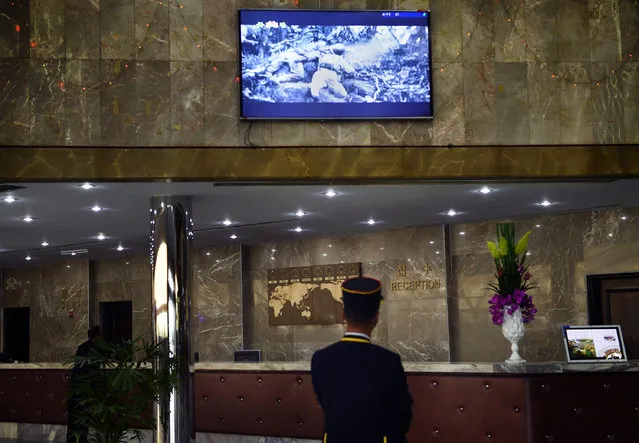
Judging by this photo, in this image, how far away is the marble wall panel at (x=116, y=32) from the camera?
10.2 metres

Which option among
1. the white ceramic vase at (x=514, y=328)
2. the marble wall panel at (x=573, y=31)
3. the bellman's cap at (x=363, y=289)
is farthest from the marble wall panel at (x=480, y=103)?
the bellman's cap at (x=363, y=289)

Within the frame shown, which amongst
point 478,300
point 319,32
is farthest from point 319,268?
point 319,32

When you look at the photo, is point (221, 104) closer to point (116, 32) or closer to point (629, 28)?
point (116, 32)

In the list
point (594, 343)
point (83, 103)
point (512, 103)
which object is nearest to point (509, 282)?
point (594, 343)

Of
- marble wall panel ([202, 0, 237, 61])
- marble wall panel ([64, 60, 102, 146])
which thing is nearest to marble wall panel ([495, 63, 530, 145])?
marble wall panel ([202, 0, 237, 61])

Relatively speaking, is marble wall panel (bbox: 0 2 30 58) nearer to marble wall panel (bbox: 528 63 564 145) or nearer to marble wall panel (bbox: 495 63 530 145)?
marble wall panel (bbox: 495 63 530 145)

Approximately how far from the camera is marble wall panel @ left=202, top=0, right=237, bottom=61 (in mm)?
10250

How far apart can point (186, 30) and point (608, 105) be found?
4447mm

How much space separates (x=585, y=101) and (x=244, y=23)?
3636 mm

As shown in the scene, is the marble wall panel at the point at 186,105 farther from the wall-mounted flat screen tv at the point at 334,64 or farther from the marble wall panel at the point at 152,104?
the wall-mounted flat screen tv at the point at 334,64

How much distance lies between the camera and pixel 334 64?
1031cm

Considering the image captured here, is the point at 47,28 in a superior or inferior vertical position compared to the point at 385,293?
superior

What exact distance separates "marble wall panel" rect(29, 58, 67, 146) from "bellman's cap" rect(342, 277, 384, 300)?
653cm

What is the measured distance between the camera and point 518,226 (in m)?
14.5
